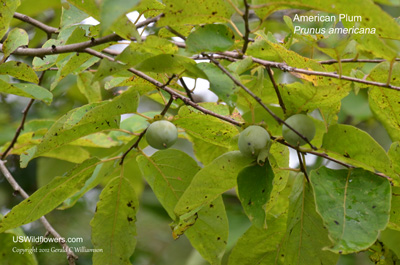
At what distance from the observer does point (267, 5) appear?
2.69 feet

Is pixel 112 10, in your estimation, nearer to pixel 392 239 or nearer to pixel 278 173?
pixel 278 173

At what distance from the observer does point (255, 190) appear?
87cm

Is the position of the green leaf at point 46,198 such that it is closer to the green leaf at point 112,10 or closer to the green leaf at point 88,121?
the green leaf at point 88,121

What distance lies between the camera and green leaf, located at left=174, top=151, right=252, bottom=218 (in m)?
0.91

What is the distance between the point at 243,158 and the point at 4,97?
179 centimetres

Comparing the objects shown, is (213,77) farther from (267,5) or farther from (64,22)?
(64,22)

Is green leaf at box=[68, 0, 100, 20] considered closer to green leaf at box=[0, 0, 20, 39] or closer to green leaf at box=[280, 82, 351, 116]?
green leaf at box=[0, 0, 20, 39]

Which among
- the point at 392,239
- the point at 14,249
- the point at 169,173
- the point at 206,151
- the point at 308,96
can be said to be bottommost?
the point at 392,239

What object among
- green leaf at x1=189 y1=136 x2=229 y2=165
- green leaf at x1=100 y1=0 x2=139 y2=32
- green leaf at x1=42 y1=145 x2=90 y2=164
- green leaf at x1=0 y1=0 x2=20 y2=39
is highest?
green leaf at x1=100 y1=0 x2=139 y2=32

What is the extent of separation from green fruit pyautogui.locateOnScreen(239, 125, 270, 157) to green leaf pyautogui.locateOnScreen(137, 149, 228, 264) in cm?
26

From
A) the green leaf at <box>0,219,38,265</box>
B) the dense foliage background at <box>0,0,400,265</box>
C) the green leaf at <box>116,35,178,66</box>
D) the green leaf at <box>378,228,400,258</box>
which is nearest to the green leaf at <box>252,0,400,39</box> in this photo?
the dense foliage background at <box>0,0,400,265</box>

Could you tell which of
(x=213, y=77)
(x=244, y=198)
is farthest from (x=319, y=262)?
(x=213, y=77)

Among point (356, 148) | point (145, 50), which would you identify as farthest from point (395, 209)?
point (145, 50)

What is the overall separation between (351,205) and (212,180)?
0.26m
